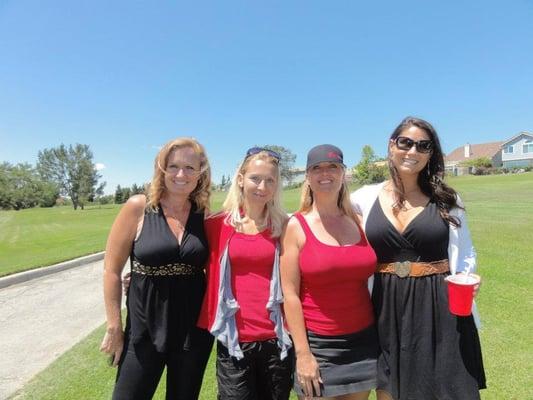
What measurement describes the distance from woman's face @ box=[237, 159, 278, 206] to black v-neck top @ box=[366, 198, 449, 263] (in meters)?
0.83

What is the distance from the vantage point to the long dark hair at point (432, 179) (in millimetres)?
2576

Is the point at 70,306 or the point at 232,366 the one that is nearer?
the point at 232,366

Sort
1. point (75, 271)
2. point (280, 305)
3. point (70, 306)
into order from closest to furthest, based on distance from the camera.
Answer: point (280, 305) → point (70, 306) → point (75, 271)

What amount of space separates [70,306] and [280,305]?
5941 mm

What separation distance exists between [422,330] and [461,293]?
37 cm

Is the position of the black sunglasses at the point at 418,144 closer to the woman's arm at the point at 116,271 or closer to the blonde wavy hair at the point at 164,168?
the blonde wavy hair at the point at 164,168

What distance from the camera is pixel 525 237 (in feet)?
33.2

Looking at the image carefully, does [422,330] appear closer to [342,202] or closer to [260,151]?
[342,202]

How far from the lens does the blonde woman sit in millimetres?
2457

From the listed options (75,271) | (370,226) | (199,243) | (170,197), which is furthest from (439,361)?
(75,271)

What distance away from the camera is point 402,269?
242 centimetres

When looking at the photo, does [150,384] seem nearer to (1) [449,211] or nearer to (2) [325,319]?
(2) [325,319]

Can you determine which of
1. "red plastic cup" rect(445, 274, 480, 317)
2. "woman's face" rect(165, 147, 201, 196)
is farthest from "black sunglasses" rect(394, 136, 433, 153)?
"woman's face" rect(165, 147, 201, 196)

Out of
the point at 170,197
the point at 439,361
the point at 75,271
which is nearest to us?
the point at 439,361
